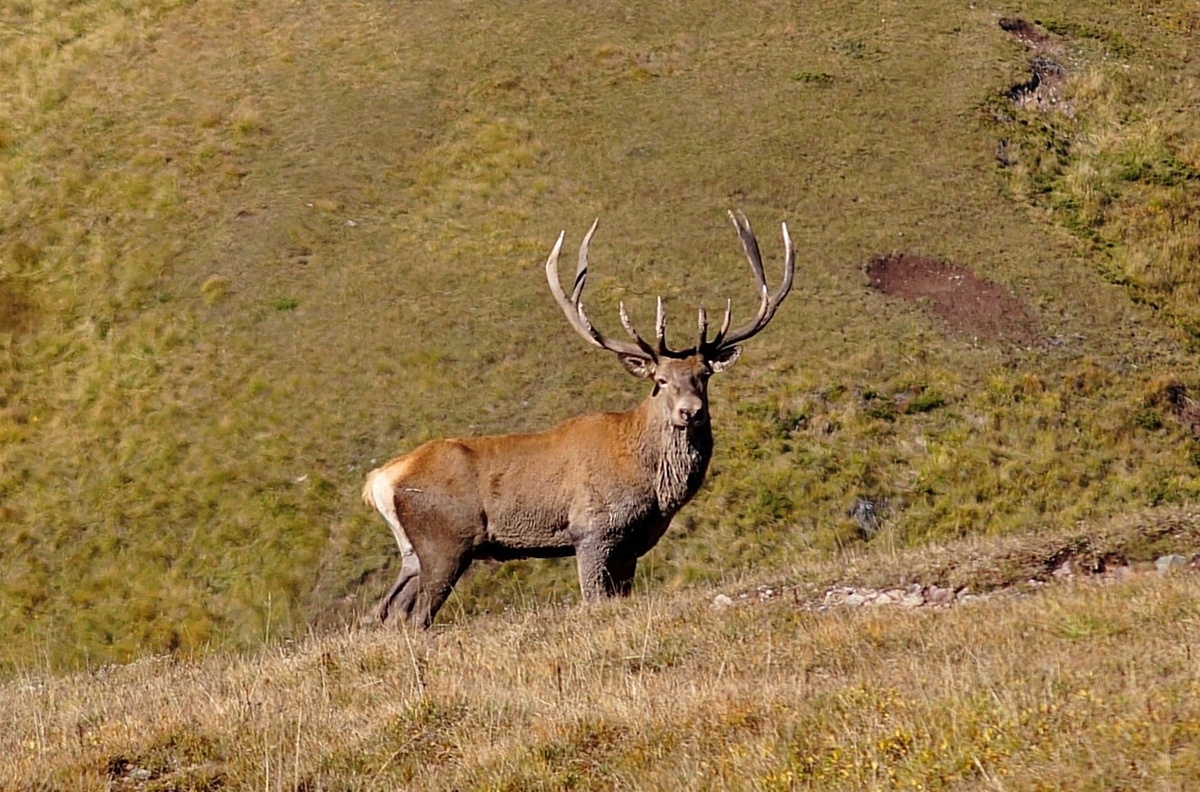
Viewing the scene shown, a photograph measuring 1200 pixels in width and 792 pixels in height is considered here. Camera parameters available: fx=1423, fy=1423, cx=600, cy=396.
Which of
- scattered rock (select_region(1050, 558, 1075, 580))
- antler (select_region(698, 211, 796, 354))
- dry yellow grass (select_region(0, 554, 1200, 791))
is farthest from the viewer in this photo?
antler (select_region(698, 211, 796, 354))

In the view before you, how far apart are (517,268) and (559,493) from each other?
17945mm

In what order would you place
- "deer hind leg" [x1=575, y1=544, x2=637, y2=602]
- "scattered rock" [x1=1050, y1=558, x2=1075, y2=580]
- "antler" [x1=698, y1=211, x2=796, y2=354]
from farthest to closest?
1. "antler" [x1=698, y1=211, x2=796, y2=354]
2. "deer hind leg" [x1=575, y1=544, x2=637, y2=602]
3. "scattered rock" [x1=1050, y1=558, x2=1075, y2=580]

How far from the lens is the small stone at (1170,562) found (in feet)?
33.9

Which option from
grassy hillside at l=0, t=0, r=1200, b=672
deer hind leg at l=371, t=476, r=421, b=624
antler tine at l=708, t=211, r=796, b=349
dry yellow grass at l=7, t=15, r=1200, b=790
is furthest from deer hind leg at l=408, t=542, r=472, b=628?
grassy hillside at l=0, t=0, r=1200, b=672

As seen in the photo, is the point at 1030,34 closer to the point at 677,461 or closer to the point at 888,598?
the point at 677,461

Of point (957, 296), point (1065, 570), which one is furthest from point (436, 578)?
point (957, 296)

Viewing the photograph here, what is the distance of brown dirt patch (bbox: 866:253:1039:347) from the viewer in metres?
29.1

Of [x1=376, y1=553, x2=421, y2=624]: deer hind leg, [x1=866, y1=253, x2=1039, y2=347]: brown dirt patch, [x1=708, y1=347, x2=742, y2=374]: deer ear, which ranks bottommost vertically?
[x1=866, y1=253, x2=1039, y2=347]: brown dirt patch

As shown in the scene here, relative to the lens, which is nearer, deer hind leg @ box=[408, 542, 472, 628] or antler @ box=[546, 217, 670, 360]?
deer hind leg @ box=[408, 542, 472, 628]

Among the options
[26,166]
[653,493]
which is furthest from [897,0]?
[653,493]

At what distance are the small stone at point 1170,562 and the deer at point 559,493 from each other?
13.1 feet

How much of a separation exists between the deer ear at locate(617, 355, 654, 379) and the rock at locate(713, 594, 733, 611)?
275 centimetres

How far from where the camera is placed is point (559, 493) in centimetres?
1311

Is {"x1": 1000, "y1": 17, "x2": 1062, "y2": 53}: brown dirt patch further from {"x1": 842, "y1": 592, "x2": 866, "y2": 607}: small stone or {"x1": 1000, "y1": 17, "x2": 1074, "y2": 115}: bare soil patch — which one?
{"x1": 842, "y1": 592, "x2": 866, "y2": 607}: small stone
